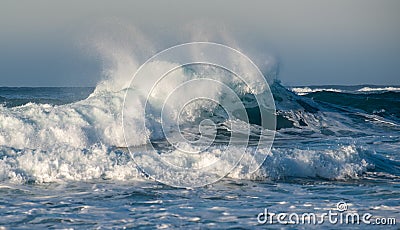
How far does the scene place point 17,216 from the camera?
754cm

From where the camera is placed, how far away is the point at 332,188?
A: 32.7ft

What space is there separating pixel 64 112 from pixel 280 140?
21.4ft

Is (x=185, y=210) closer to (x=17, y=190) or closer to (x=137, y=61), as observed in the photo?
(x=17, y=190)

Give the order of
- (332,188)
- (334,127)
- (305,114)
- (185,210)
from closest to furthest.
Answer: (185,210) → (332,188) → (334,127) → (305,114)

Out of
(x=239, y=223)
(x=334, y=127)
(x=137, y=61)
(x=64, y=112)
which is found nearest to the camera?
(x=239, y=223)

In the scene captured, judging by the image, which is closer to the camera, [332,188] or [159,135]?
[332,188]

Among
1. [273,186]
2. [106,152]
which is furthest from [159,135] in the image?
[273,186]

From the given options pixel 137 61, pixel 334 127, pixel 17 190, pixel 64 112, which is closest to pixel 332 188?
pixel 17 190

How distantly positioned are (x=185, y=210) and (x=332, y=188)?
314 centimetres

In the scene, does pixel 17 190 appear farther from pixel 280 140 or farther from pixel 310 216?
pixel 280 140

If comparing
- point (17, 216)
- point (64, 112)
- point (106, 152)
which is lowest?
point (17, 216)

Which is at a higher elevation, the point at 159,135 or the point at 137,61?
the point at 137,61

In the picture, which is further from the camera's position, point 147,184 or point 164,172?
point 164,172

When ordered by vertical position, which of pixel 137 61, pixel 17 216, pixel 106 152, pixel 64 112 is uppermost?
pixel 137 61
